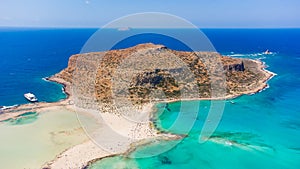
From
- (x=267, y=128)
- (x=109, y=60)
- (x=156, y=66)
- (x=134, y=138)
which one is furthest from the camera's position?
(x=109, y=60)

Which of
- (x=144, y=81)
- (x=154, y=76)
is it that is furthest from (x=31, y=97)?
(x=154, y=76)

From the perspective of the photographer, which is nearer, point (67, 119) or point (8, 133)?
point (8, 133)

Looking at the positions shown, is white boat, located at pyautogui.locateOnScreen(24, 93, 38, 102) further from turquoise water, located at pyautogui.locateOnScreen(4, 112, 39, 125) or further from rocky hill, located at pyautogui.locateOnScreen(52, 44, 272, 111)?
rocky hill, located at pyautogui.locateOnScreen(52, 44, 272, 111)

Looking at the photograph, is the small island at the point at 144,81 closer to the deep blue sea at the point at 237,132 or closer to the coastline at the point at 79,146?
the coastline at the point at 79,146

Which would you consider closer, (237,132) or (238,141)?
(238,141)

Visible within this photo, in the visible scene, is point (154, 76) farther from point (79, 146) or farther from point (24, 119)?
point (79, 146)

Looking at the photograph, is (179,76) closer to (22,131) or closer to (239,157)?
(239,157)

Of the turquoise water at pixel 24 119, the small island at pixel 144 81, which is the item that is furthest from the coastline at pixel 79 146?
the turquoise water at pixel 24 119

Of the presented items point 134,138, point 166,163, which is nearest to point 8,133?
point 134,138
